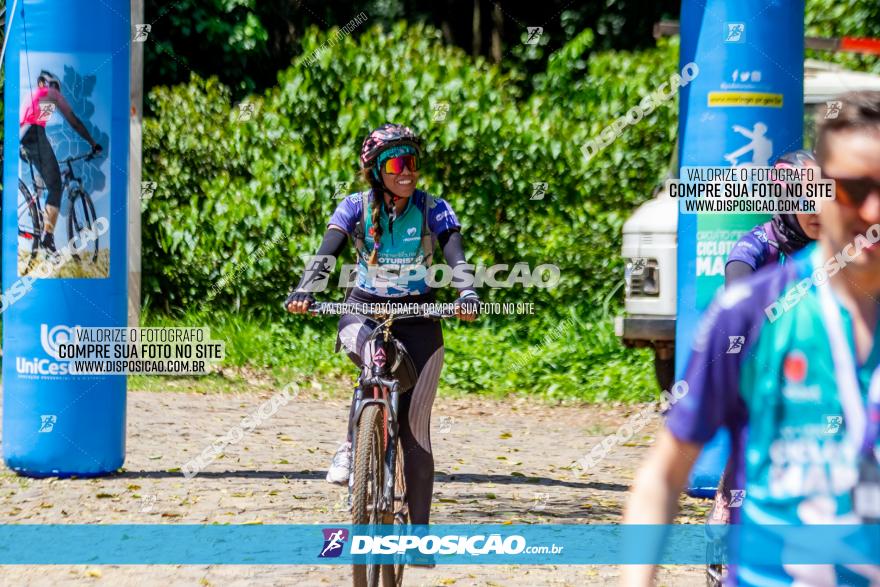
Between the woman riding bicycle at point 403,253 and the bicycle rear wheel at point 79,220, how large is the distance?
3013 mm

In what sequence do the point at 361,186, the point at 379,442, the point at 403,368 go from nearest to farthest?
the point at 379,442, the point at 403,368, the point at 361,186

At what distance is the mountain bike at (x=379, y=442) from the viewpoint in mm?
5223

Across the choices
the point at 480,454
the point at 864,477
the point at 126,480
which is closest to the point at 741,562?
the point at 864,477

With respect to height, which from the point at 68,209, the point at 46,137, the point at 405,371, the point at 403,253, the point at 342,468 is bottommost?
the point at 342,468

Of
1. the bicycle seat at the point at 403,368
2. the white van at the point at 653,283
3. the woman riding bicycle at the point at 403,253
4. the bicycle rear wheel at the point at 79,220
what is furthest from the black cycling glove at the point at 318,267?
the white van at the point at 653,283

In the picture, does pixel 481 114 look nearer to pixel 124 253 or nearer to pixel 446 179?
pixel 446 179

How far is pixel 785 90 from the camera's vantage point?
8031 mm

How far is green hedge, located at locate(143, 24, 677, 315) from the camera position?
47.9 feet

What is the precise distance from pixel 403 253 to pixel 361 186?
831cm

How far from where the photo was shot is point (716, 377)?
7.77ft

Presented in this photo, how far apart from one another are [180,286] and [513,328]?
3.88 meters

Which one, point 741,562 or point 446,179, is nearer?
point 741,562

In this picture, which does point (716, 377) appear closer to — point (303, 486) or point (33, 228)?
point (303, 486)

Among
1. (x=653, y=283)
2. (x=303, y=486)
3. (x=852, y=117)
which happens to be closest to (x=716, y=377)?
(x=852, y=117)
